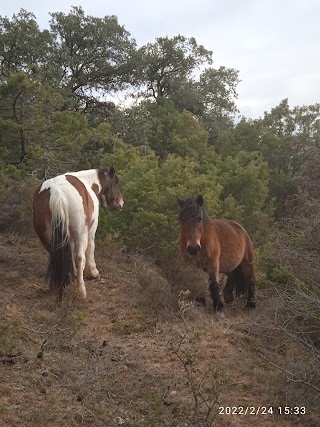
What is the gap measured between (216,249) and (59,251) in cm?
244

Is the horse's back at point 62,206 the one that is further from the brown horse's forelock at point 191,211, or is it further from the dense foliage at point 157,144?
the dense foliage at point 157,144

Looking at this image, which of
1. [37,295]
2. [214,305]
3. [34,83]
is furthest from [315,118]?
[37,295]

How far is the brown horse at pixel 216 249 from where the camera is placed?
7023 mm

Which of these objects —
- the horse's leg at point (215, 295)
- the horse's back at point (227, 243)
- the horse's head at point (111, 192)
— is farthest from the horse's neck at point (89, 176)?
the horse's leg at point (215, 295)

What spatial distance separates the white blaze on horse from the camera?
6.27m

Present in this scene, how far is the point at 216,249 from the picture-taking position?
743cm

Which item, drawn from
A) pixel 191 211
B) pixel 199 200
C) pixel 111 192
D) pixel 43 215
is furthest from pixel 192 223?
pixel 111 192

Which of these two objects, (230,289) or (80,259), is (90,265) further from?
(230,289)

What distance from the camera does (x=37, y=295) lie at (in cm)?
658

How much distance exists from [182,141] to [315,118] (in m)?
7.72

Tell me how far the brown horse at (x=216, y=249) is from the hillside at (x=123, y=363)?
662 millimetres

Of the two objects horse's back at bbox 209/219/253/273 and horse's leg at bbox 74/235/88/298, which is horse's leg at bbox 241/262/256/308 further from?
horse's leg at bbox 74/235/88/298

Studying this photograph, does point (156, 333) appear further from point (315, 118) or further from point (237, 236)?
point (315, 118)

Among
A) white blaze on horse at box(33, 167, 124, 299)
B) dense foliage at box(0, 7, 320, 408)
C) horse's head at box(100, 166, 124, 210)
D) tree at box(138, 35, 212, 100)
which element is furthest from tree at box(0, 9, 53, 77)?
white blaze on horse at box(33, 167, 124, 299)
